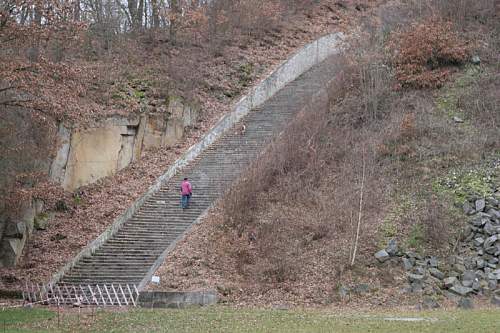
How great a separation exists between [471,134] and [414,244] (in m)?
5.88

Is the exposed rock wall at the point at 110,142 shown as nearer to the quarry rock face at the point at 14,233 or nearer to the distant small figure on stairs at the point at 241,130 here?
the distant small figure on stairs at the point at 241,130

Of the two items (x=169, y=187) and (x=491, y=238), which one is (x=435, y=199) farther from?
(x=169, y=187)

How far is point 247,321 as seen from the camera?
1320 cm

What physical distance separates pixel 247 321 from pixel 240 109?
50.4 ft

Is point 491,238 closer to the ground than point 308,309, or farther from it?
farther from it

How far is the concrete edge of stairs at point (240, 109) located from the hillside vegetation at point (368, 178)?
192 cm

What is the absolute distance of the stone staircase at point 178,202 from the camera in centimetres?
1814

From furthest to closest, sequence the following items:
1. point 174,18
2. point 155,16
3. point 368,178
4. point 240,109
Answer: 1. point 155,16
2. point 174,18
3. point 240,109
4. point 368,178

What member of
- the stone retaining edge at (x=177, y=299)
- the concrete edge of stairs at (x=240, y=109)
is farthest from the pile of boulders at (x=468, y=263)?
the concrete edge of stairs at (x=240, y=109)

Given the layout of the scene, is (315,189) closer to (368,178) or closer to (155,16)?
(368,178)

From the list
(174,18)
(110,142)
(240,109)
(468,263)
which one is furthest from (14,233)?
(174,18)

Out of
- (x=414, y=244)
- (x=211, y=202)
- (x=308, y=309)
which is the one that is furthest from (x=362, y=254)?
(x=211, y=202)

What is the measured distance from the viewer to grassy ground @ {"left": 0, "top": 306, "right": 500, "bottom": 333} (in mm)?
12094

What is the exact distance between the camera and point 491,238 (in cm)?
1698
